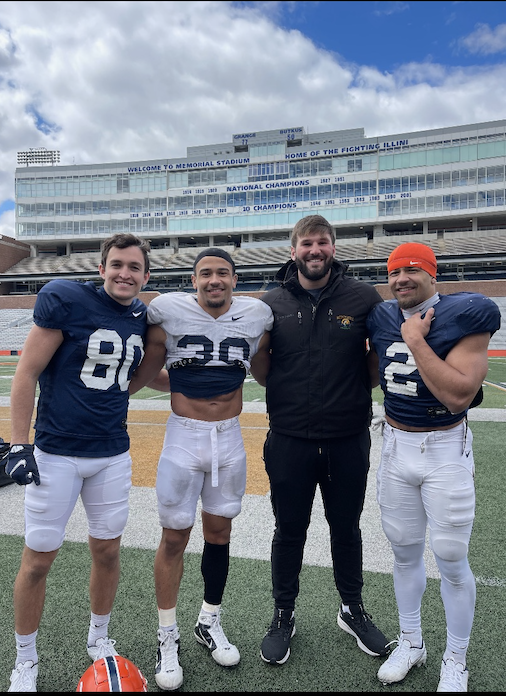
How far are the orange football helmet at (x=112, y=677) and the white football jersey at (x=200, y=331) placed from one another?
1.51 m

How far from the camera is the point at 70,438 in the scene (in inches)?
97.3

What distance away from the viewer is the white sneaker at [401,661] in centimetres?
242

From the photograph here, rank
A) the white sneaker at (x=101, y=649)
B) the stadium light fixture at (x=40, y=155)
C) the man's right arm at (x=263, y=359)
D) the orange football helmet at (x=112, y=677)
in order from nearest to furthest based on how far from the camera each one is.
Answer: the orange football helmet at (x=112, y=677), the white sneaker at (x=101, y=649), the man's right arm at (x=263, y=359), the stadium light fixture at (x=40, y=155)

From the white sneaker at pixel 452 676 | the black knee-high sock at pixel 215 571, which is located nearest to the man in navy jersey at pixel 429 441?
the white sneaker at pixel 452 676

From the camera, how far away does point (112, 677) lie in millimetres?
2137

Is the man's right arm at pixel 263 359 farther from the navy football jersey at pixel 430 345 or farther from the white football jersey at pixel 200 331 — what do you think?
the navy football jersey at pixel 430 345

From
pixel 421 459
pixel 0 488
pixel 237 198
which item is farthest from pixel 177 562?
pixel 237 198

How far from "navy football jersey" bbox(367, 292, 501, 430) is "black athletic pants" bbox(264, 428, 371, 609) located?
0.42m

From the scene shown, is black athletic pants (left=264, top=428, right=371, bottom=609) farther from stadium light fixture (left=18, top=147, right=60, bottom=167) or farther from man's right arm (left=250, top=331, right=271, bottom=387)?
stadium light fixture (left=18, top=147, right=60, bottom=167)

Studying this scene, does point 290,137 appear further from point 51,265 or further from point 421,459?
point 421,459

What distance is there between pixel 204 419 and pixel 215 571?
2.95 feet

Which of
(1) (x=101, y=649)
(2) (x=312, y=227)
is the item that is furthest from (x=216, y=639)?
(2) (x=312, y=227)

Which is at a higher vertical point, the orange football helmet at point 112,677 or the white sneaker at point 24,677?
the orange football helmet at point 112,677

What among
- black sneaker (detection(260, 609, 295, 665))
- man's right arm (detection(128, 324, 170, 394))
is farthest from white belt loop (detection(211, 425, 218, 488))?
black sneaker (detection(260, 609, 295, 665))
